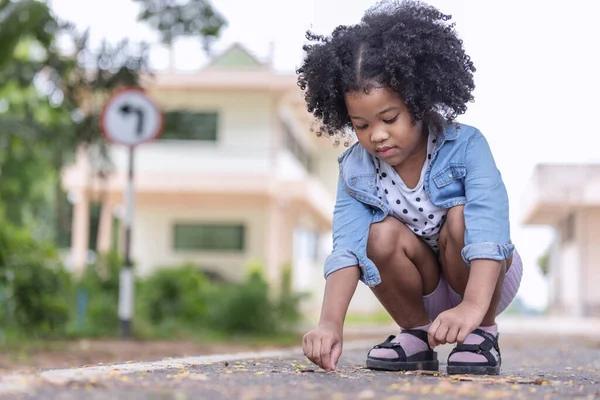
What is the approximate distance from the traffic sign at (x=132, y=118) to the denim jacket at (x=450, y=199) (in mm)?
5813

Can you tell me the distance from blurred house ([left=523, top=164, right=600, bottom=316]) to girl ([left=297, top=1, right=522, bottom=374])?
25.3 meters

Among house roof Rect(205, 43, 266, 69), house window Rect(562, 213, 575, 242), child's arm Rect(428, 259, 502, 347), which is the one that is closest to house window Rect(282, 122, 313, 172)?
house roof Rect(205, 43, 266, 69)

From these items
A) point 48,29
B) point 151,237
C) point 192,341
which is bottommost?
point 192,341

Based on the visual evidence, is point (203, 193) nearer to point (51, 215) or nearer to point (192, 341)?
point (51, 215)

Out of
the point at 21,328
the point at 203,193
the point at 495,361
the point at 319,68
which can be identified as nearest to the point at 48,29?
the point at 21,328

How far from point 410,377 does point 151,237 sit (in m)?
20.7

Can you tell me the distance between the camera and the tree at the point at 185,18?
9.15 m

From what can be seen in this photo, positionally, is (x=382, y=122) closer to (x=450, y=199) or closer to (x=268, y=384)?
(x=450, y=199)

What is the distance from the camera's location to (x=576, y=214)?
97.0 ft

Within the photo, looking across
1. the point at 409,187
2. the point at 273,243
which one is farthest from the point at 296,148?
the point at 409,187

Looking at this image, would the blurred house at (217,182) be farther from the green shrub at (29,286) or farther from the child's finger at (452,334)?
the child's finger at (452,334)

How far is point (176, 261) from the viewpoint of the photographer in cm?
2312

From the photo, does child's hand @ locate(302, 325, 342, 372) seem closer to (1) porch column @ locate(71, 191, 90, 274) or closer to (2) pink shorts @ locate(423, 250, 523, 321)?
(2) pink shorts @ locate(423, 250, 523, 321)

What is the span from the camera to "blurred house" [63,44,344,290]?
21484mm
